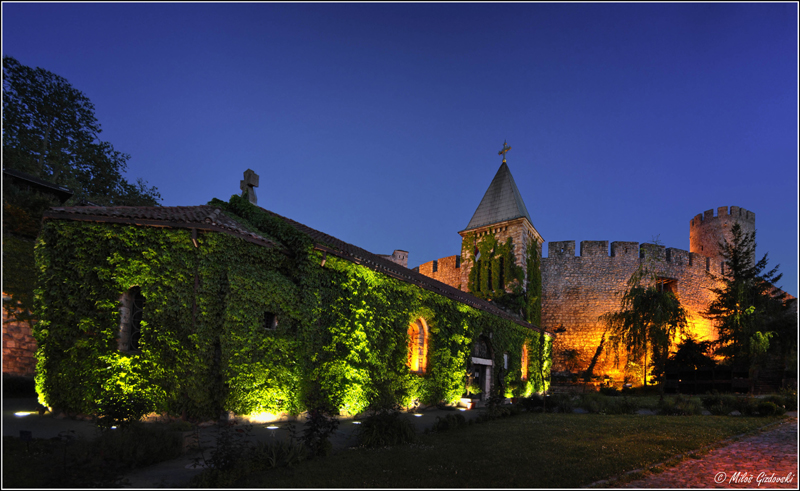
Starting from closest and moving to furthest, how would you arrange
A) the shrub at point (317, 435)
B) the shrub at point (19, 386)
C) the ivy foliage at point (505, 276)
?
the shrub at point (19, 386) → the shrub at point (317, 435) → the ivy foliage at point (505, 276)

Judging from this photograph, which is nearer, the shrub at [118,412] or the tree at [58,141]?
the shrub at [118,412]

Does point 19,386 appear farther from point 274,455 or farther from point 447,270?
point 447,270

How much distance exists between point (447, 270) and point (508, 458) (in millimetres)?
26682

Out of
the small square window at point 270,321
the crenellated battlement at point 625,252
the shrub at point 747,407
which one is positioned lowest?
the shrub at point 747,407

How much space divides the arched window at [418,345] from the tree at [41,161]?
442 inches

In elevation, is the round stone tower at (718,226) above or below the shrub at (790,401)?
above

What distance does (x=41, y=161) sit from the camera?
61.5 feet

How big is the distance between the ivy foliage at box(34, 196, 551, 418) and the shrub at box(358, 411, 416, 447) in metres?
1.02

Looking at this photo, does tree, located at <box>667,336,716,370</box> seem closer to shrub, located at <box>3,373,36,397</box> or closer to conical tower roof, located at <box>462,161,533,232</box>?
conical tower roof, located at <box>462,161,533,232</box>

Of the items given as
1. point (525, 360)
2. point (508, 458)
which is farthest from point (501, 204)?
point (508, 458)

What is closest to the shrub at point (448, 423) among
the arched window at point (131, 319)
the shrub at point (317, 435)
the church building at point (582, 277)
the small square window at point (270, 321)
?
the shrub at point (317, 435)

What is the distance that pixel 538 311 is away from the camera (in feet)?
98.1

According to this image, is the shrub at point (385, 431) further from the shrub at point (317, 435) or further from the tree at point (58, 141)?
the tree at point (58, 141)

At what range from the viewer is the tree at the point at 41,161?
8562 mm
